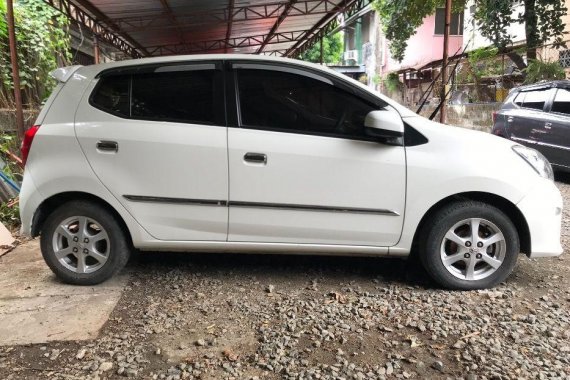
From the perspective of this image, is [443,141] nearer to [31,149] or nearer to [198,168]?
[198,168]

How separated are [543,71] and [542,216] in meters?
8.57

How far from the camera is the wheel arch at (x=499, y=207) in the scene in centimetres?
340

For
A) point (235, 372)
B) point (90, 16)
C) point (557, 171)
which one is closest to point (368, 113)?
point (235, 372)

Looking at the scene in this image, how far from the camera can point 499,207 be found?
136 inches

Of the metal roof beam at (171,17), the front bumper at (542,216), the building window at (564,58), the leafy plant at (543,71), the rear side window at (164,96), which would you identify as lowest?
the front bumper at (542,216)

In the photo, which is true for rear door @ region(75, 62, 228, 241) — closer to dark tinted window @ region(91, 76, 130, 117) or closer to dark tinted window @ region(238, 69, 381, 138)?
dark tinted window @ region(91, 76, 130, 117)

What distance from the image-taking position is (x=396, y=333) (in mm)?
2938

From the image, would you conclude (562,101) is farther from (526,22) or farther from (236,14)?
(236,14)

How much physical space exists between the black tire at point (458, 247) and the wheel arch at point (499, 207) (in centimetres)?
4

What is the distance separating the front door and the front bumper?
895 millimetres

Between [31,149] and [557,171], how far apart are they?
7931mm

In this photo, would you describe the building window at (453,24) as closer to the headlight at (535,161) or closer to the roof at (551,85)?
the roof at (551,85)

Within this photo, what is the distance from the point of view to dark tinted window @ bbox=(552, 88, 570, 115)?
7566 mm

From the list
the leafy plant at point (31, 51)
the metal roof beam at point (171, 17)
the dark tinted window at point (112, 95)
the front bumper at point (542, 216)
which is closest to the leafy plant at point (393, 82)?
the metal roof beam at point (171, 17)
